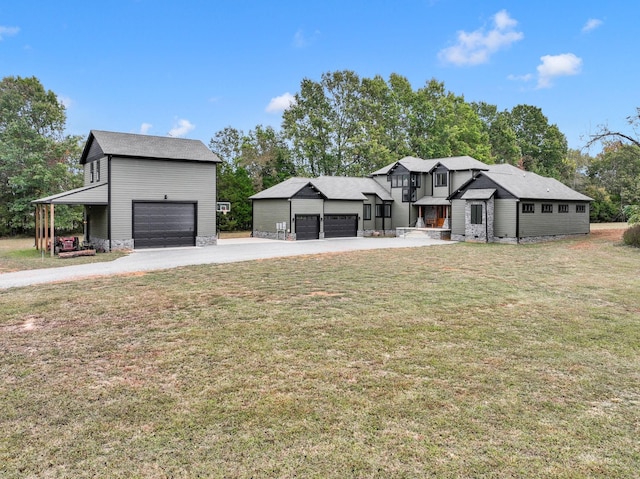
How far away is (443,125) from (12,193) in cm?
4259

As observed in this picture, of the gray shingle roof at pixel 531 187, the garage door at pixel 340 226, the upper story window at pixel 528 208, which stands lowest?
the garage door at pixel 340 226

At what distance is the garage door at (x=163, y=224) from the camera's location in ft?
78.2

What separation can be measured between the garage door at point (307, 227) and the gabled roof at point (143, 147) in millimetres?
8540

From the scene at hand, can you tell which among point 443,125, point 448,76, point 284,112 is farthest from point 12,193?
point 448,76

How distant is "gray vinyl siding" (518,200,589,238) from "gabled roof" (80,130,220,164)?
66.8 feet

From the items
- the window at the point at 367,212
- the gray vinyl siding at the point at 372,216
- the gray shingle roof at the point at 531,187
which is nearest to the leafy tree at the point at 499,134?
the gray shingle roof at the point at 531,187

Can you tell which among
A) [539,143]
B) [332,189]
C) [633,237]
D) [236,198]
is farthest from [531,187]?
[539,143]

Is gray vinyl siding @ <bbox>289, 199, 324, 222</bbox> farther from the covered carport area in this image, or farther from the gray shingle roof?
the covered carport area

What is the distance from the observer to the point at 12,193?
33625 mm

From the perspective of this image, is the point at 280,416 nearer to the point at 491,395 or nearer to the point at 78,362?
the point at 491,395

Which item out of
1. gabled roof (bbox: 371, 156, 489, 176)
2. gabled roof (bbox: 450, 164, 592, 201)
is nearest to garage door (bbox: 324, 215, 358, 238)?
gabled roof (bbox: 371, 156, 489, 176)

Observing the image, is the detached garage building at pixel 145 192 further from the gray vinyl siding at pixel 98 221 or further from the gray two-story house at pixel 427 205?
the gray two-story house at pixel 427 205

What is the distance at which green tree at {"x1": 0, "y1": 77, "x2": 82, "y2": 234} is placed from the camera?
3259cm

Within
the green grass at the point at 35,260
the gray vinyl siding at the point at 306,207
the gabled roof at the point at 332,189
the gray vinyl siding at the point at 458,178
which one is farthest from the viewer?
the gray vinyl siding at the point at 458,178
